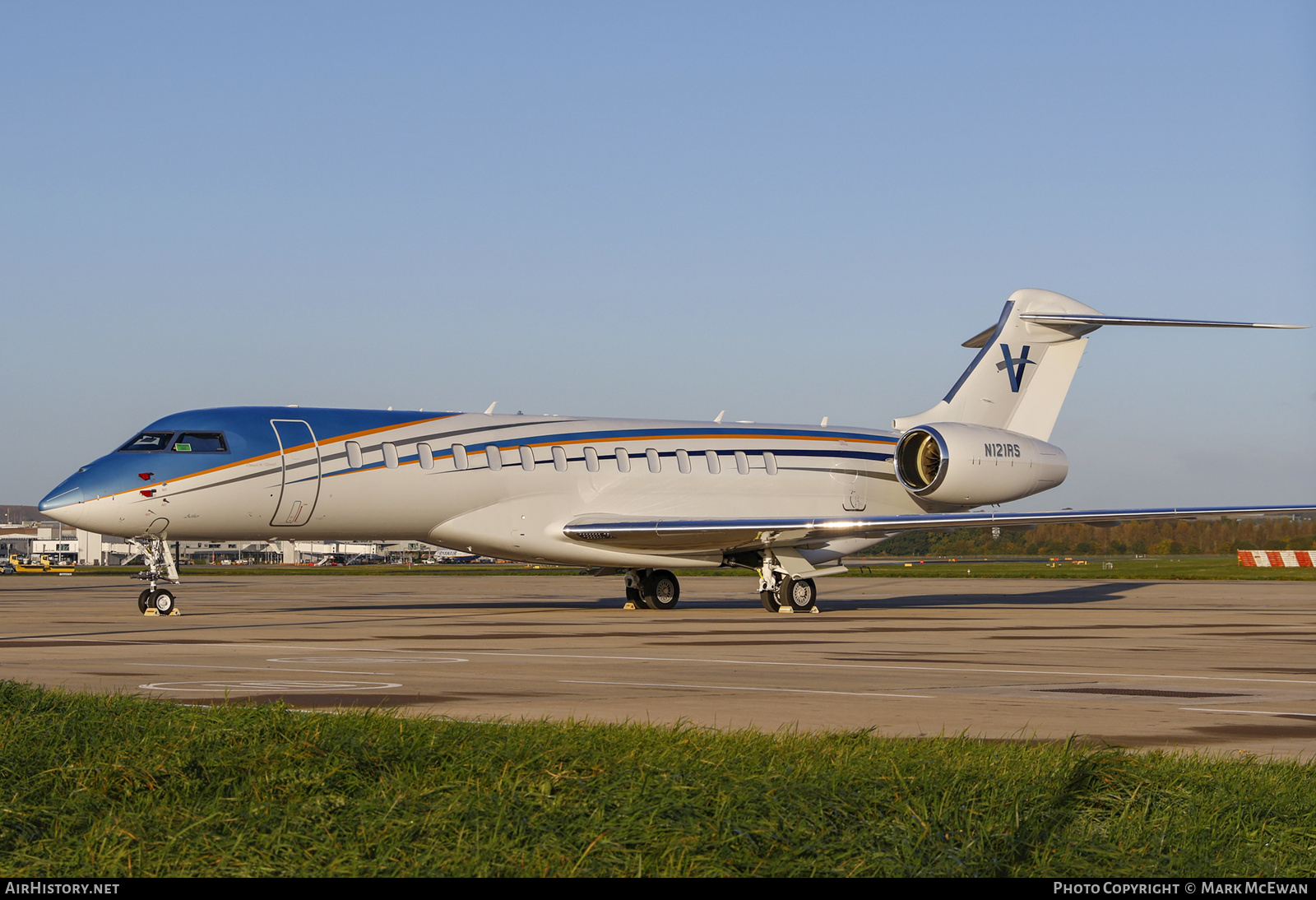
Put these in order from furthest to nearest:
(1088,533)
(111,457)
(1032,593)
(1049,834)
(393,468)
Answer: (1088,533) < (1032,593) < (393,468) < (111,457) < (1049,834)

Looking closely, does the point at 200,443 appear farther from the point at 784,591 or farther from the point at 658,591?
the point at 784,591

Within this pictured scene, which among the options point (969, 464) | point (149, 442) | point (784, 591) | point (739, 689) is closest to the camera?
point (739, 689)

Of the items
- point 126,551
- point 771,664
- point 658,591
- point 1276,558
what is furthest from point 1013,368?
point 126,551

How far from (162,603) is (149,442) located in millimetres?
3136

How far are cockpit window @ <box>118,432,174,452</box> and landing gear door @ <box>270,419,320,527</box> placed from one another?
1.84 meters

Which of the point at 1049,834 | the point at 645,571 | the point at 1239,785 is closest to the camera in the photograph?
the point at 1049,834

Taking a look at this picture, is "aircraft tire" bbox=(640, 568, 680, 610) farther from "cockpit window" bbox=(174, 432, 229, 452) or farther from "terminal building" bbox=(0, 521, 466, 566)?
"terminal building" bbox=(0, 521, 466, 566)

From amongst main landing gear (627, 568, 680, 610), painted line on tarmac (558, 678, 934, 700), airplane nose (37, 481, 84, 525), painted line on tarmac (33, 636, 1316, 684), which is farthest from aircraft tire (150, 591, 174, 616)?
painted line on tarmac (558, 678, 934, 700)

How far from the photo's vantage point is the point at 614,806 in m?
5.32

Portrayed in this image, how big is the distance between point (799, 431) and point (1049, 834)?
83.4ft

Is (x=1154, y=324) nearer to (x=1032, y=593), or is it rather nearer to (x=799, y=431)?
(x=799, y=431)

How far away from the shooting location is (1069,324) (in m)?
32.0

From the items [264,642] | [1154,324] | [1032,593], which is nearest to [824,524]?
[1154,324]

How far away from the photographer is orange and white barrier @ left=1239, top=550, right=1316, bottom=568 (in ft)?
211
